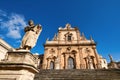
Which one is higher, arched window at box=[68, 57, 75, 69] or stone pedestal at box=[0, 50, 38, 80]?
arched window at box=[68, 57, 75, 69]

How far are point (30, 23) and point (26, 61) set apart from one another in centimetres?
266

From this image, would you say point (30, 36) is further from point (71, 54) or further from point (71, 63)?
point (71, 54)

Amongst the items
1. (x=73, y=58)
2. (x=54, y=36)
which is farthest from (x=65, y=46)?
(x=54, y=36)

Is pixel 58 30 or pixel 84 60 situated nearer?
pixel 84 60

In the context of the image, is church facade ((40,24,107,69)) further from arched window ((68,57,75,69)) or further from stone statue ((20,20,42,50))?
stone statue ((20,20,42,50))

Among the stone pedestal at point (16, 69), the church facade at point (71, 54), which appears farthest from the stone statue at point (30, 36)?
the church facade at point (71, 54)

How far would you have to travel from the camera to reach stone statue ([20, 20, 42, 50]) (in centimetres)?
604

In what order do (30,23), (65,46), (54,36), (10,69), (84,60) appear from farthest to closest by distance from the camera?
1. (54,36)
2. (65,46)
3. (84,60)
4. (30,23)
5. (10,69)

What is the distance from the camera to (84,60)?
904 inches

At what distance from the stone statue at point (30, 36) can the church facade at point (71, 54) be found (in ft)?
51.0

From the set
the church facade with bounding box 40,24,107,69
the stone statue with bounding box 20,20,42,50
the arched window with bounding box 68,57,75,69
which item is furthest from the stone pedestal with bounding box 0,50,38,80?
the arched window with bounding box 68,57,75,69

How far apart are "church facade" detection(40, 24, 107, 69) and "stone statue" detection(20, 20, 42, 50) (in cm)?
1555

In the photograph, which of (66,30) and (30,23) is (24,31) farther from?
(66,30)

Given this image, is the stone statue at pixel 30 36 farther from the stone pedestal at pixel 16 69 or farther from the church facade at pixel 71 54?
the church facade at pixel 71 54
